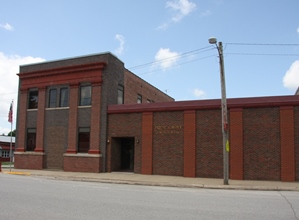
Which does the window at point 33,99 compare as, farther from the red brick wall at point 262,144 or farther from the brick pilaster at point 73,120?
the red brick wall at point 262,144

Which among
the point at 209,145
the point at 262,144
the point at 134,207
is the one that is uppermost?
the point at 262,144

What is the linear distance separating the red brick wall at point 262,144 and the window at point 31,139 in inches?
665

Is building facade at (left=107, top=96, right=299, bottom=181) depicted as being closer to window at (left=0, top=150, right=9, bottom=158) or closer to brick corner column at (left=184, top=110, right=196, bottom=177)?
brick corner column at (left=184, top=110, right=196, bottom=177)

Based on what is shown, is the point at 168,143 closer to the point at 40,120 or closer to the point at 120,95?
the point at 120,95

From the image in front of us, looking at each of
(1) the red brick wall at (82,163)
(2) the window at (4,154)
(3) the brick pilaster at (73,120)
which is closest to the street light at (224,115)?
(1) the red brick wall at (82,163)

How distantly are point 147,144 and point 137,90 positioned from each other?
10246 mm

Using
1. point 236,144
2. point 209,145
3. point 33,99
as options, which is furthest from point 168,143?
point 33,99

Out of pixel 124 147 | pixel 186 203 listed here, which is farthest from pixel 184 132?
pixel 186 203

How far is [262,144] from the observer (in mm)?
19297

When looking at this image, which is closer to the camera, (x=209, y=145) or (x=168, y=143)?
(x=209, y=145)

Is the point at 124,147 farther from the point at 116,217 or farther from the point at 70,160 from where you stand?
the point at 116,217

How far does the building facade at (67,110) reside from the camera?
2411cm

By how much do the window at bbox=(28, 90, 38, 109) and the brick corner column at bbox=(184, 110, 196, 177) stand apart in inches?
525

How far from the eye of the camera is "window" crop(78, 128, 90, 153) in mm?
24516
